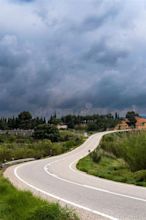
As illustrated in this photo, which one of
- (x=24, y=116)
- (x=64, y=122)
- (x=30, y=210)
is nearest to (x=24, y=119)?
(x=24, y=116)

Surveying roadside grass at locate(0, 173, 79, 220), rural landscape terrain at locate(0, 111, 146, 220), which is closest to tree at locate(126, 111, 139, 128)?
rural landscape terrain at locate(0, 111, 146, 220)

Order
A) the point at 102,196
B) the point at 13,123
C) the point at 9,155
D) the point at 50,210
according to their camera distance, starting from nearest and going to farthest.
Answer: the point at 50,210 < the point at 102,196 < the point at 9,155 < the point at 13,123

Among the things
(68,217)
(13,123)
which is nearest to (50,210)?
(68,217)

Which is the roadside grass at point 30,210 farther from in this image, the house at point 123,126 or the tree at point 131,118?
the tree at point 131,118

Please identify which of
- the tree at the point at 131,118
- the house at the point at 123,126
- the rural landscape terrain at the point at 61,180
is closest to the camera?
the rural landscape terrain at the point at 61,180

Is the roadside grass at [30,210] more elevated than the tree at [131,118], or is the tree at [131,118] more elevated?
the tree at [131,118]

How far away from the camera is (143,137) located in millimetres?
27562

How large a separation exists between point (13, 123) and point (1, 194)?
143 metres

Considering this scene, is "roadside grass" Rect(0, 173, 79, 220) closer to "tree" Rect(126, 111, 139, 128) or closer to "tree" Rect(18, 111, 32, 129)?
"tree" Rect(18, 111, 32, 129)

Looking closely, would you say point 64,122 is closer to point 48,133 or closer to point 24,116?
point 24,116

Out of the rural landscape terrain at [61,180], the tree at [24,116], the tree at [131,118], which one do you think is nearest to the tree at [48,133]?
the rural landscape terrain at [61,180]

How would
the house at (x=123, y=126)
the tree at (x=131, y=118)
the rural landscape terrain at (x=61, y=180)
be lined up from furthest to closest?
the tree at (x=131, y=118), the house at (x=123, y=126), the rural landscape terrain at (x=61, y=180)

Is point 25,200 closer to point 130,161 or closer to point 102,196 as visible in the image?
point 102,196

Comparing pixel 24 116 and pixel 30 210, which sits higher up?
pixel 24 116
